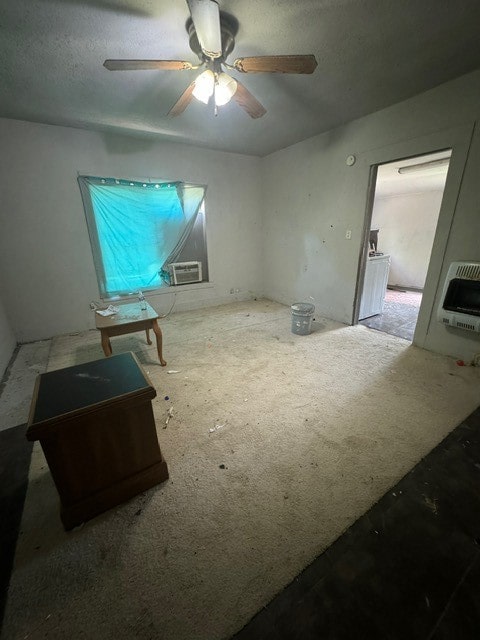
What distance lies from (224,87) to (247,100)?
0.92 feet

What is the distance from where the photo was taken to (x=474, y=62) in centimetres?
194

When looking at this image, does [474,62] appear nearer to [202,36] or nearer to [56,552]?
[202,36]

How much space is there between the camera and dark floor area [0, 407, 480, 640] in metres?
0.86

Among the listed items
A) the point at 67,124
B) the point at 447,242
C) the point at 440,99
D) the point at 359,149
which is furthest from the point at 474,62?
the point at 67,124

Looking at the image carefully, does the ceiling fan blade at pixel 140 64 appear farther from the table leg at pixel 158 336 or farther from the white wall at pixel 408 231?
the white wall at pixel 408 231

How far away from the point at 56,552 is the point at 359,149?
4200 millimetres

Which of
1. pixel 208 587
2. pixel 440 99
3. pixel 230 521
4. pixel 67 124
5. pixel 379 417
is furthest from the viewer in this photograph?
pixel 67 124

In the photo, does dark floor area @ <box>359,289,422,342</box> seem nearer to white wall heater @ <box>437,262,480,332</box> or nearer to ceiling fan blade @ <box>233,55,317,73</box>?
white wall heater @ <box>437,262,480,332</box>

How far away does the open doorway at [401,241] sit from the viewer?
141 inches

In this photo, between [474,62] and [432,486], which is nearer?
[432,486]

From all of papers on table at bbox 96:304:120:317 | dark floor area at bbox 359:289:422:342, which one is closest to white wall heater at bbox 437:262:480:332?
dark floor area at bbox 359:289:422:342

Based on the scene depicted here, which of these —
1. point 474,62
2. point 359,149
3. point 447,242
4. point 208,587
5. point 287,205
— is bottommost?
point 208,587

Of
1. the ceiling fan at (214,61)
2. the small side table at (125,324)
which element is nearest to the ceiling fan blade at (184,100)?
the ceiling fan at (214,61)

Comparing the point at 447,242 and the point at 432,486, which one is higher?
the point at 447,242
